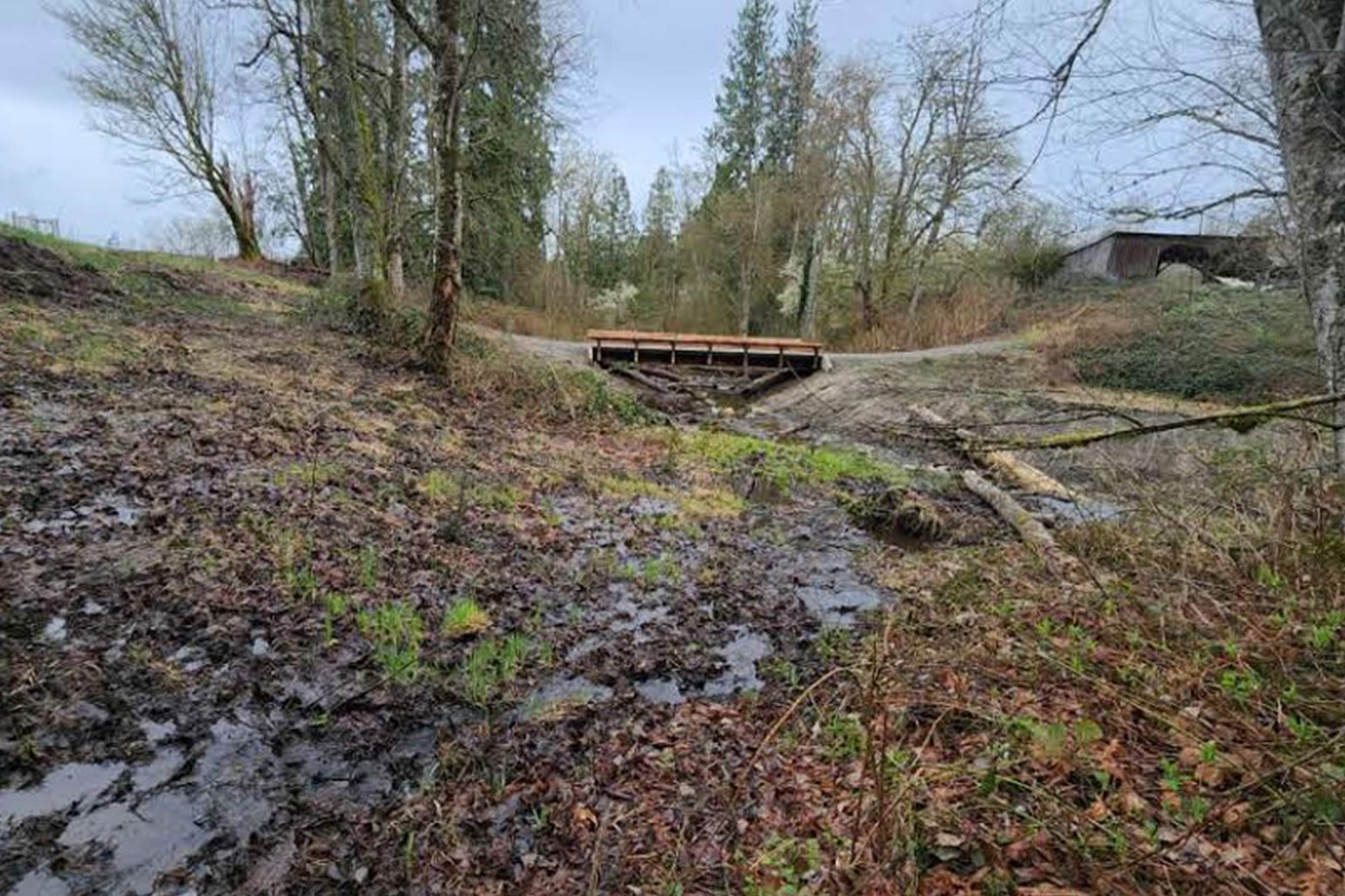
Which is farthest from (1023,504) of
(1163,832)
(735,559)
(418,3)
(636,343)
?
(418,3)

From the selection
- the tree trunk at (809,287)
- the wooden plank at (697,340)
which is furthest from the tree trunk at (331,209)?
the tree trunk at (809,287)

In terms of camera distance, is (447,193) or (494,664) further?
(447,193)

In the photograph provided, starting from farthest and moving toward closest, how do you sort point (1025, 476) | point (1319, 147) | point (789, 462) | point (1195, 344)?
point (1195, 344) < point (789, 462) < point (1025, 476) < point (1319, 147)

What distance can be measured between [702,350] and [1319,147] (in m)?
13.9

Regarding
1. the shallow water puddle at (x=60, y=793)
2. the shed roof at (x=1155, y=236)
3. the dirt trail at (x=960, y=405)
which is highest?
the shed roof at (x=1155, y=236)

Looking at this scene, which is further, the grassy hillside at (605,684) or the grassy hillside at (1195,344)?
the grassy hillside at (1195,344)

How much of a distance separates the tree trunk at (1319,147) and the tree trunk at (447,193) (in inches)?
343

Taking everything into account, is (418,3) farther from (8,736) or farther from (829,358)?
(8,736)

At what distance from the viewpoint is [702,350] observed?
56.4 ft

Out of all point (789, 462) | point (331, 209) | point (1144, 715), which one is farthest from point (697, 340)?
point (1144, 715)

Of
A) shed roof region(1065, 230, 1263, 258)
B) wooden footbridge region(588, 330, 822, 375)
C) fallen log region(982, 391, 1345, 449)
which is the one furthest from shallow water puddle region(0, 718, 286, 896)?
shed roof region(1065, 230, 1263, 258)

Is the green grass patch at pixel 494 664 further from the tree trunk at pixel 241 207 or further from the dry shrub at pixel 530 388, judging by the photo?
the tree trunk at pixel 241 207

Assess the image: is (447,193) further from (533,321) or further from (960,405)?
(533,321)

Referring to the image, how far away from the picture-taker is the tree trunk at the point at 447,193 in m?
9.09
